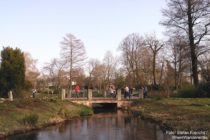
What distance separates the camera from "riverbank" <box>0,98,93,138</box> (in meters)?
23.2

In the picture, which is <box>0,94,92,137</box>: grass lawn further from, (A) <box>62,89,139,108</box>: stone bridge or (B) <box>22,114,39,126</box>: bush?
(A) <box>62,89,139,108</box>: stone bridge

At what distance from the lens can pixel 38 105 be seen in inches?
1236

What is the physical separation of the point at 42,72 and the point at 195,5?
64069 mm

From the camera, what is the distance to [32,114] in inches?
1033

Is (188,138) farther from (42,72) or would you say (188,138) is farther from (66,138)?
(42,72)

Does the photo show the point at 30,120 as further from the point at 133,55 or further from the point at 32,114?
the point at 133,55

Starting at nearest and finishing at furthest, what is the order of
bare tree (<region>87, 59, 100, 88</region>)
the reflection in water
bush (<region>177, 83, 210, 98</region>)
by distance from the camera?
the reflection in water
bush (<region>177, 83, 210, 98</region>)
bare tree (<region>87, 59, 100, 88</region>)

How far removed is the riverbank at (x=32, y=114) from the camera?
76.2 ft

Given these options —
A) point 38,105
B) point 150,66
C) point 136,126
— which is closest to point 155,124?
point 136,126

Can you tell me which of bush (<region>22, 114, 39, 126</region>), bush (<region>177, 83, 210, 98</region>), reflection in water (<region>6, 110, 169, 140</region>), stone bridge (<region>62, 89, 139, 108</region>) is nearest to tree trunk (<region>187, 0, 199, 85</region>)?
bush (<region>177, 83, 210, 98</region>)

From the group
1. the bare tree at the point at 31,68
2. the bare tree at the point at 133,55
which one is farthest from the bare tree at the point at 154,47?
the bare tree at the point at 31,68

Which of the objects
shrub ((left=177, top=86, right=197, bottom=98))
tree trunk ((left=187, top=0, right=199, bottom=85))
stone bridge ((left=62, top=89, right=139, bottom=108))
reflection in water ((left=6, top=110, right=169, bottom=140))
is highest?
tree trunk ((left=187, top=0, right=199, bottom=85))

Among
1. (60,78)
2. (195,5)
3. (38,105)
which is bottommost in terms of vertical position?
(38,105)

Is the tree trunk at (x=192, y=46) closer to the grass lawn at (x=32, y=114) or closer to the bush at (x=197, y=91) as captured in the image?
the bush at (x=197, y=91)
